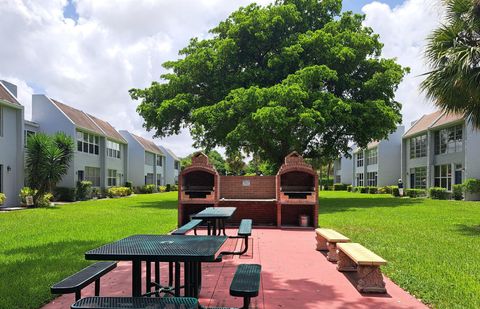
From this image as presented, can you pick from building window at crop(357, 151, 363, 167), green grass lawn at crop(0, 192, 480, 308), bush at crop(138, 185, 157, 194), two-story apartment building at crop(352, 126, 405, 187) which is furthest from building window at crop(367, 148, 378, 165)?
green grass lawn at crop(0, 192, 480, 308)

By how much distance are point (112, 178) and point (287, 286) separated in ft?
115

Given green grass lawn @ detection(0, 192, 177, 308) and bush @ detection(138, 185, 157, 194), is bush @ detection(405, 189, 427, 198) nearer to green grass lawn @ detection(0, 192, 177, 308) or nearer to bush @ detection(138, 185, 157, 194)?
green grass lawn @ detection(0, 192, 177, 308)

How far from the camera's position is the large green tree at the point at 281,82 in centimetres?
2264

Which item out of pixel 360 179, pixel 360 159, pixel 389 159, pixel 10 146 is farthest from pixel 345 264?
pixel 360 179

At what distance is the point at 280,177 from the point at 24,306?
385 inches

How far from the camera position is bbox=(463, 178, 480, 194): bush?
27078 millimetres

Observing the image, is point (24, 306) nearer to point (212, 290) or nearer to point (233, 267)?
point (212, 290)

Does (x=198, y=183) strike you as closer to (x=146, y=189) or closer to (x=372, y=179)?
(x=146, y=189)

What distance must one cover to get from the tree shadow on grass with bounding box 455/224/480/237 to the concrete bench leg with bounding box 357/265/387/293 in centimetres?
723

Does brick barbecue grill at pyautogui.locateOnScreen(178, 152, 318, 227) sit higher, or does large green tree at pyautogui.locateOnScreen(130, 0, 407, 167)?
large green tree at pyautogui.locateOnScreen(130, 0, 407, 167)

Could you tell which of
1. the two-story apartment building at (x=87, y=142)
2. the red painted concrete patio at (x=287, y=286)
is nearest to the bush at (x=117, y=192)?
the two-story apartment building at (x=87, y=142)

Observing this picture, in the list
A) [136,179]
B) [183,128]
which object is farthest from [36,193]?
[136,179]

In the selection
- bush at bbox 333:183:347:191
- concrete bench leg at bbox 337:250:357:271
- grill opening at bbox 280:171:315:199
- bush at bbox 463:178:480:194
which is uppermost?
grill opening at bbox 280:171:315:199

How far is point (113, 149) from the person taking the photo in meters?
38.9
